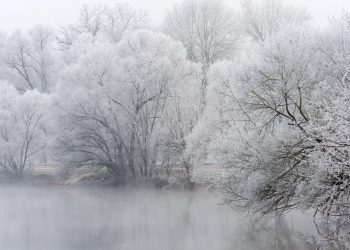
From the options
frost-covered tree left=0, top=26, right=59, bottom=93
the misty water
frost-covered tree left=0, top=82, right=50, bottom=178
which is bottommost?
the misty water

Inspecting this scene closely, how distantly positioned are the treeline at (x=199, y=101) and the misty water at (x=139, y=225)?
1.21 meters

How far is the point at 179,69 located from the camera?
124 ft

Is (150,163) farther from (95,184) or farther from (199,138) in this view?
(199,138)

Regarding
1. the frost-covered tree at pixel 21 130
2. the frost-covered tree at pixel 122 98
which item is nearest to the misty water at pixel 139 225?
the frost-covered tree at pixel 122 98

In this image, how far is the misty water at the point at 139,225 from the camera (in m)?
19.7

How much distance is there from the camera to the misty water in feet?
64.5

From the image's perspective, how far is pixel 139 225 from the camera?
23.2 meters

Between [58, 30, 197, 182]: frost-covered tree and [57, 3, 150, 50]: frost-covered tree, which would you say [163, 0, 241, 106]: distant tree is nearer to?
[57, 3, 150, 50]: frost-covered tree

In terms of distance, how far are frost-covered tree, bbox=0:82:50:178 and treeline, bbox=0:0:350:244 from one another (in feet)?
0.27

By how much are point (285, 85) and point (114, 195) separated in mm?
17865

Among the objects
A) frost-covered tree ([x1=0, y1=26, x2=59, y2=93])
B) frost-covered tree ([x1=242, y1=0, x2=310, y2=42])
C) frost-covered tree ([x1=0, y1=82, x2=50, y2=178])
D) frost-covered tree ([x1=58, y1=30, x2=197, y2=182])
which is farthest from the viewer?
frost-covered tree ([x1=0, y1=26, x2=59, y2=93])

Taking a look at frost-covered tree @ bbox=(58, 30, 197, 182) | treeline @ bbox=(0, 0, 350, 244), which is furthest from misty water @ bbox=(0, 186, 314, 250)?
frost-covered tree @ bbox=(58, 30, 197, 182)

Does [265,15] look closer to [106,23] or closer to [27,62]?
[106,23]

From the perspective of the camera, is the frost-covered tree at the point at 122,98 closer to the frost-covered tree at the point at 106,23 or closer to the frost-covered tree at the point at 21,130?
the frost-covered tree at the point at 21,130
